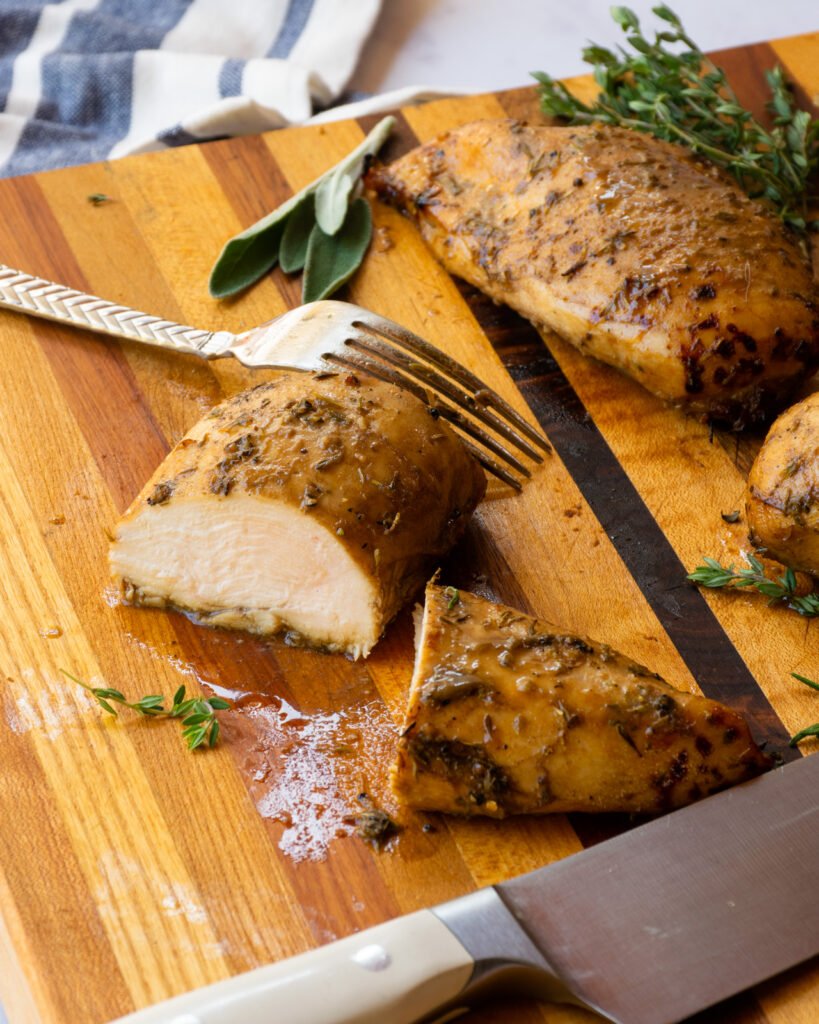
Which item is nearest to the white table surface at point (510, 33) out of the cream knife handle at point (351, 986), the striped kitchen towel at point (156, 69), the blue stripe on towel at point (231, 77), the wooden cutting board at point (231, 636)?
the striped kitchen towel at point (156, 69)

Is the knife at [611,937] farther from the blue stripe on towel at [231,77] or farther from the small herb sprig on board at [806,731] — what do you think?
the blue stripe on towel at [231,77]

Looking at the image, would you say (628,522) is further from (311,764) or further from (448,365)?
(311,764)

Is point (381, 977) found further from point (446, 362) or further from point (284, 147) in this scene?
point (284, 147)

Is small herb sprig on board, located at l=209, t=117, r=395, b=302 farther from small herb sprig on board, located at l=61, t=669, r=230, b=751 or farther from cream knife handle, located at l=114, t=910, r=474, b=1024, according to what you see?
cream knife handle, located at l=114, t=910, r=474, b=1024

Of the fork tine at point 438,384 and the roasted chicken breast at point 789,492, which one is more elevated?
the roasted chicken breast at point 789,492

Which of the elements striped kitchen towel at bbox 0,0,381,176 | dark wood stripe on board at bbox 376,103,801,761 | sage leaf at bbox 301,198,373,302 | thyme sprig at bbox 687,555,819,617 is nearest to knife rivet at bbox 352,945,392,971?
dark wood stripe on board at bbox 376,103,801,761

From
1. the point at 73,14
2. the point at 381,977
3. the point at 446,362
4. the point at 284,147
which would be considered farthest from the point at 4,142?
the point at 381,977

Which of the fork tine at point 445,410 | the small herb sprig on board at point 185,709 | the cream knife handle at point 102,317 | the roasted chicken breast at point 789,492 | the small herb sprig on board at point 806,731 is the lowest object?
the small herb sprig on board at point 185,709
